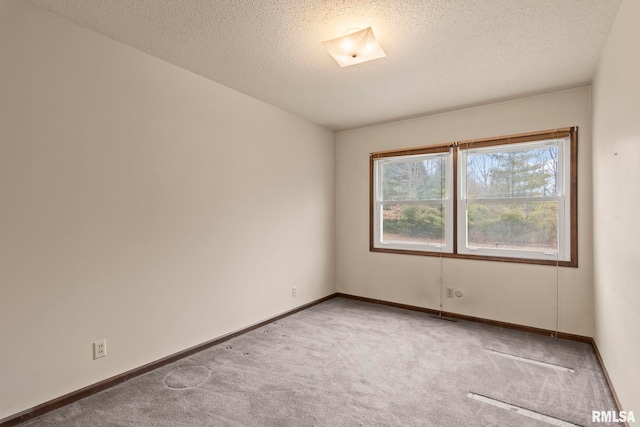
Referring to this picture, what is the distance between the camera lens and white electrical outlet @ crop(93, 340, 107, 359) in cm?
233

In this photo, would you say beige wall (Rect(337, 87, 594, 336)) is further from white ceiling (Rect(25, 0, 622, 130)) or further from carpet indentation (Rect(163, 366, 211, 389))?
carpet indentation (Rect(163, 366, 211, 389))

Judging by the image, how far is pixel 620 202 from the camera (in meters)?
2.07

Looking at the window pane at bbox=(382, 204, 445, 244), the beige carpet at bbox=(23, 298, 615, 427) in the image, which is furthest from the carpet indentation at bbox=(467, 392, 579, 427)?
the window pane at bbox=(382, 204, 445, 244)

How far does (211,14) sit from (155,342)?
2474 millimetres

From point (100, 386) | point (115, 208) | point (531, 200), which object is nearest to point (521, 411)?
point (531, 200)

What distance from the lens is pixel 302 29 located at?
7.45 feet

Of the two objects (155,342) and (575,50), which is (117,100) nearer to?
(155,342)

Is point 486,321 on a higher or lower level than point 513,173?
lower

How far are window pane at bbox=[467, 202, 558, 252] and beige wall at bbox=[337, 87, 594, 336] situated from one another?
227mm

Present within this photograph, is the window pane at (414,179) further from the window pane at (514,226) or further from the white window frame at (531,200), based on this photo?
the window pane at (514,226)

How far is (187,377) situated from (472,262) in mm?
3192

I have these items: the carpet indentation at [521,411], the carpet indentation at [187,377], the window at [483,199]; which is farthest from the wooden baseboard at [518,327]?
the carpet indentation at [187,377]

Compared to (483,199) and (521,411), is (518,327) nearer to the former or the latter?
(483,199)

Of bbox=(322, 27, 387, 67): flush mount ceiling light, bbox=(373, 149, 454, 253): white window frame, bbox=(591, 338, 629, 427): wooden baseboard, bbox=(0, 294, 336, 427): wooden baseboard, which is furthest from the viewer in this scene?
bbox=(373, 149, 454, 253): white window frame
